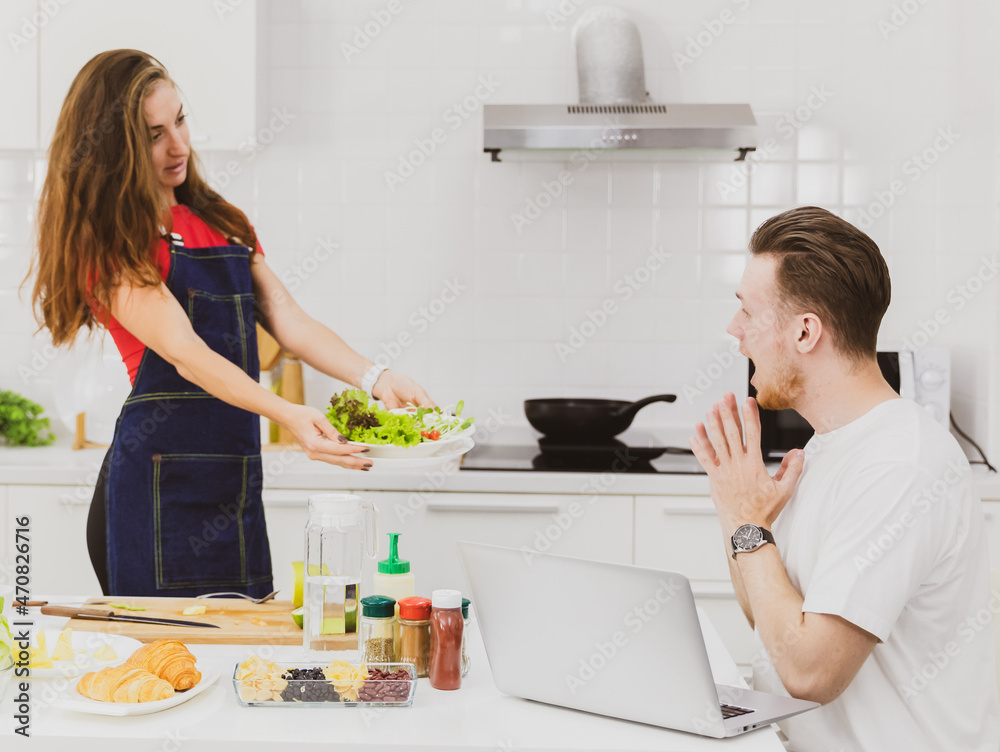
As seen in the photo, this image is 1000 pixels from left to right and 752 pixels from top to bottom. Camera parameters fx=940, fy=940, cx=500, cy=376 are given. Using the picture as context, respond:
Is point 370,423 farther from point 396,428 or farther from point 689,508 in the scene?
point 689,508

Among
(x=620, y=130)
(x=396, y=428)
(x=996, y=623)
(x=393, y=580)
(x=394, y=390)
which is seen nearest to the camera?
(x=393, y=580)

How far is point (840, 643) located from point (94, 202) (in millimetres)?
1584

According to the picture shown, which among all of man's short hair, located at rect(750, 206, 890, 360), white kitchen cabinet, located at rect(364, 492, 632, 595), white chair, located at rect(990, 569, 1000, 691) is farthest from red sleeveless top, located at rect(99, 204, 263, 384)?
white chair, located at rect(990, 569, 1000, 691)

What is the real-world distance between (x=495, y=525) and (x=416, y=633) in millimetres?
1267

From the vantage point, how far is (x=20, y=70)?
2.70 m

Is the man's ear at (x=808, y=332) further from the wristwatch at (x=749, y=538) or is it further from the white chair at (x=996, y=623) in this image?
the white chair at (x=996, y=623)

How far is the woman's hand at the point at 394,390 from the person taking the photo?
2217 mm

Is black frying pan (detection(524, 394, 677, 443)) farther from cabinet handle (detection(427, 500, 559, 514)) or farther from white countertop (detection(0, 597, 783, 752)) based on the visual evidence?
white countertop (detection(0, 597, 783, 752))

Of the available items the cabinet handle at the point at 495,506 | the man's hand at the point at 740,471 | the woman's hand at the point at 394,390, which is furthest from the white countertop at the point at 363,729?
the cabinet handle at the point at 495,506

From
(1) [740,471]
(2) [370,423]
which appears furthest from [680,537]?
(1) [740,471]

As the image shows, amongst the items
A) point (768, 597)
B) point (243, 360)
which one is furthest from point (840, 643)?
point (243, 360)

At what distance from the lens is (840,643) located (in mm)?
1152

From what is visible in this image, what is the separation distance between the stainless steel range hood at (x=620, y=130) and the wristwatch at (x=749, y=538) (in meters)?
Result: 1.56

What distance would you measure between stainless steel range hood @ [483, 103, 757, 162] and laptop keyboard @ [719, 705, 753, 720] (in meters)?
1.78
